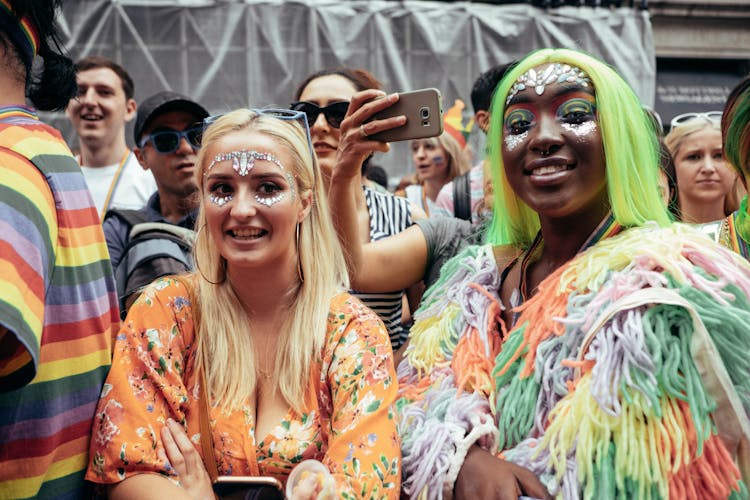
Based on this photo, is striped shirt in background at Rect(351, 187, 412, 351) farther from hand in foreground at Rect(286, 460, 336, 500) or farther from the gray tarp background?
the gray tarp background

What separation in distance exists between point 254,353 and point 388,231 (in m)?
1.10

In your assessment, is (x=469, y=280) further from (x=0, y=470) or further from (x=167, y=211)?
(x=167, y=211)

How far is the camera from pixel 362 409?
1825 millimetres

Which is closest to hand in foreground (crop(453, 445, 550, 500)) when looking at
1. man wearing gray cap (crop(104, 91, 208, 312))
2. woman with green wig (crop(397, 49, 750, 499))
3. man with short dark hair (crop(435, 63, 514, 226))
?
woman with green wig (crop(397, 49, 750, 499))

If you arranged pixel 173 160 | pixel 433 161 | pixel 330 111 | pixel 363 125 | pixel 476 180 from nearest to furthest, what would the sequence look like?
1. pixel 363 125
2. pixel 330 111
3. pixel 173 160
4. pixel 476 180
5. pixel 433 161

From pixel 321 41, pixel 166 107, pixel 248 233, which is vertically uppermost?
pixel 321 41

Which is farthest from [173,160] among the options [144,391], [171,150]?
[144,391]

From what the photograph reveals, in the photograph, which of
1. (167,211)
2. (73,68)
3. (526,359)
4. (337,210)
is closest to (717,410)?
(526,359)

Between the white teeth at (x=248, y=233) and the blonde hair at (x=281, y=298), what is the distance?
146mm

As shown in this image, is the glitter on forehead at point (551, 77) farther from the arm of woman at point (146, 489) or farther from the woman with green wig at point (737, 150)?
the arm of woman at point (146, 489)

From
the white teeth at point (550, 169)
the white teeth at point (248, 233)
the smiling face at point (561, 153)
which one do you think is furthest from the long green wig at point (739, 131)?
the white teeth at point (248, 233)

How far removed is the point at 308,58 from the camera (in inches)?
300

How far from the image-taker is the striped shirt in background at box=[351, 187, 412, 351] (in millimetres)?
2760

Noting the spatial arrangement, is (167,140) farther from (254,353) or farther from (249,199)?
(254,353)
